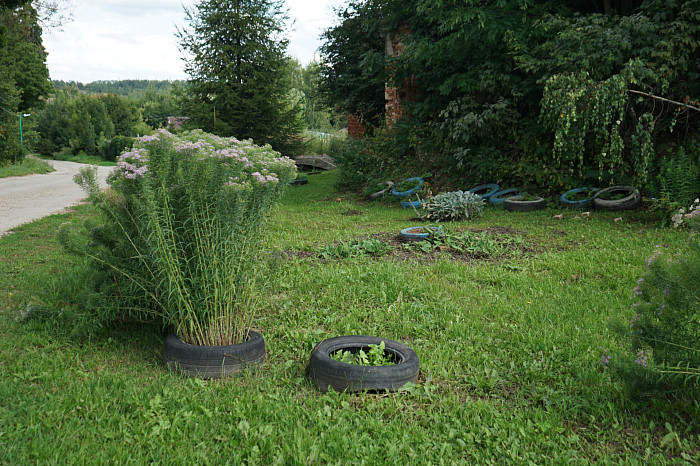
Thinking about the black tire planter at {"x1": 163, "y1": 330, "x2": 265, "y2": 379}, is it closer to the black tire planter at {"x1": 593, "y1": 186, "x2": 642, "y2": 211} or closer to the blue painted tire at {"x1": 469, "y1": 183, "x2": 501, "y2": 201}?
the black tire planter at {"x1": 593, "y1": 186, "x2": 642, "y2": 211}

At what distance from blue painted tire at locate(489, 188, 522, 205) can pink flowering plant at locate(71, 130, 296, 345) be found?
7.36 m

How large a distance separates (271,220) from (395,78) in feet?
33.1

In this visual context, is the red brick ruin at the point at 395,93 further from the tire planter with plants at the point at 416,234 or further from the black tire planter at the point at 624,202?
the tire planter with plants at the point at 416,234

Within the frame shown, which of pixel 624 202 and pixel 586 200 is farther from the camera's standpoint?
pixel 586 200

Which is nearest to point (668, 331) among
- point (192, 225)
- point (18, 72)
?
point (192, 225)

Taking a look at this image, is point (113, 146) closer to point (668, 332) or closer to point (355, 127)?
point (355, 127)

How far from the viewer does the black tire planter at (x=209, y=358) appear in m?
2.99

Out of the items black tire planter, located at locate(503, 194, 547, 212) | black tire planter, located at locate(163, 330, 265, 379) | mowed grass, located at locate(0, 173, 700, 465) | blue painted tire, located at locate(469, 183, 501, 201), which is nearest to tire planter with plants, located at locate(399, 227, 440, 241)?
mowed grass, located at locate(0, 173, 700, 465)

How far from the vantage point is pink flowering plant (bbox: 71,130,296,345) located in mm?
3053

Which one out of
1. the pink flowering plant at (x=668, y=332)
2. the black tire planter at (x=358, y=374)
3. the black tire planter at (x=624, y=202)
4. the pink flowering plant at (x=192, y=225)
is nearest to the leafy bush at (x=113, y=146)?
the black tire planter at (x=624, y=202)

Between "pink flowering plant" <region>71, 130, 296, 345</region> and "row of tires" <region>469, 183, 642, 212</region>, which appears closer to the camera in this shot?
"pink flowering plant" <region>71, 130, 296, 345</region>

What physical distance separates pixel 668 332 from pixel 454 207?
613 cm

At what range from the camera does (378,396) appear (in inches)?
109

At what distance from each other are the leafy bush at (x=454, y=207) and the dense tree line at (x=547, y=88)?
1583 mm
